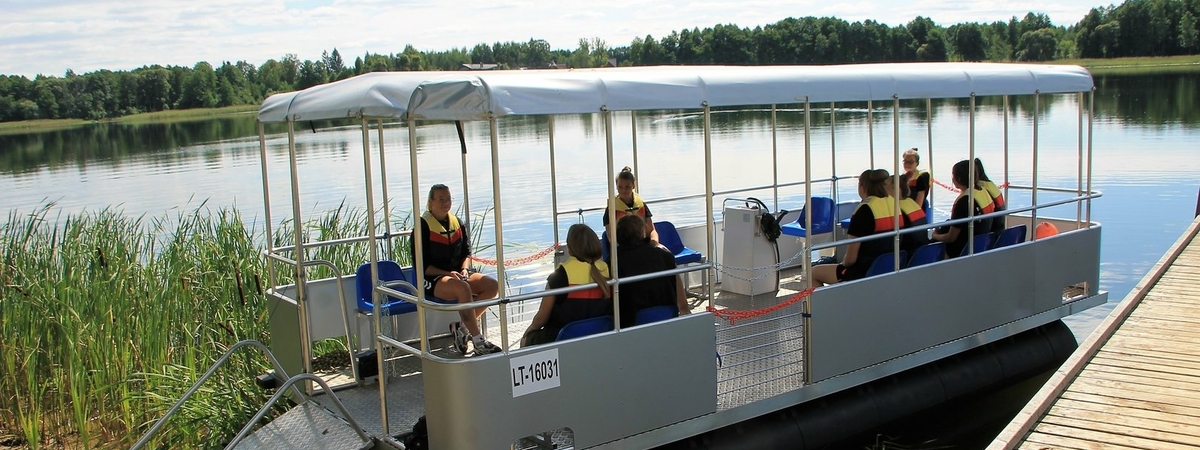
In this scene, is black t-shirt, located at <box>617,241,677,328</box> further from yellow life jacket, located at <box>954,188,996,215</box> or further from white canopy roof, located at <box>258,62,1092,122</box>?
yellow life jacket, located at <box>954,188,996,215</box>

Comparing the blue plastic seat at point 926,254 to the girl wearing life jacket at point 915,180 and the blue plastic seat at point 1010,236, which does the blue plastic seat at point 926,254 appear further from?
the girl wearing life jacket at point 915,180

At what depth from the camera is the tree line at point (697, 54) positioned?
3597cm

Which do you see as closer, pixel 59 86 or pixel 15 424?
pixel 15 424

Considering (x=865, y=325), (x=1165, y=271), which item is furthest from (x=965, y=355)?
(x=1165, y=271)

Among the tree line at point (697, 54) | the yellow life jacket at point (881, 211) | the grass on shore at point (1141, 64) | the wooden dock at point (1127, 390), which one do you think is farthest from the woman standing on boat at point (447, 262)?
the grass on shore at point (1141, 64)

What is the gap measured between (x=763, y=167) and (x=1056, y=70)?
12.1 m

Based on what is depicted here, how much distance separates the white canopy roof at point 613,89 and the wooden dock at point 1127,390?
5.84ft

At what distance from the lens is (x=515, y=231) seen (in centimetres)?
1404

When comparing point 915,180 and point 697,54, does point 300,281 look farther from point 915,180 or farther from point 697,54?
point 697,54

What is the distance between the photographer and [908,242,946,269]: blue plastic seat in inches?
248

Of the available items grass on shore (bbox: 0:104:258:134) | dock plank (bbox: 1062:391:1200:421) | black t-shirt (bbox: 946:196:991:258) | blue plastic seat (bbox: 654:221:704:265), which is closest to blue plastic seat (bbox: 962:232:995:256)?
black t-shirt (bbox: 946:196:991:258)

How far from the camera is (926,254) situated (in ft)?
20.7

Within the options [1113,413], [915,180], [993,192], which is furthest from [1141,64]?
[1113,413]

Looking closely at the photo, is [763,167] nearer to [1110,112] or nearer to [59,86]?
[1110,112]
